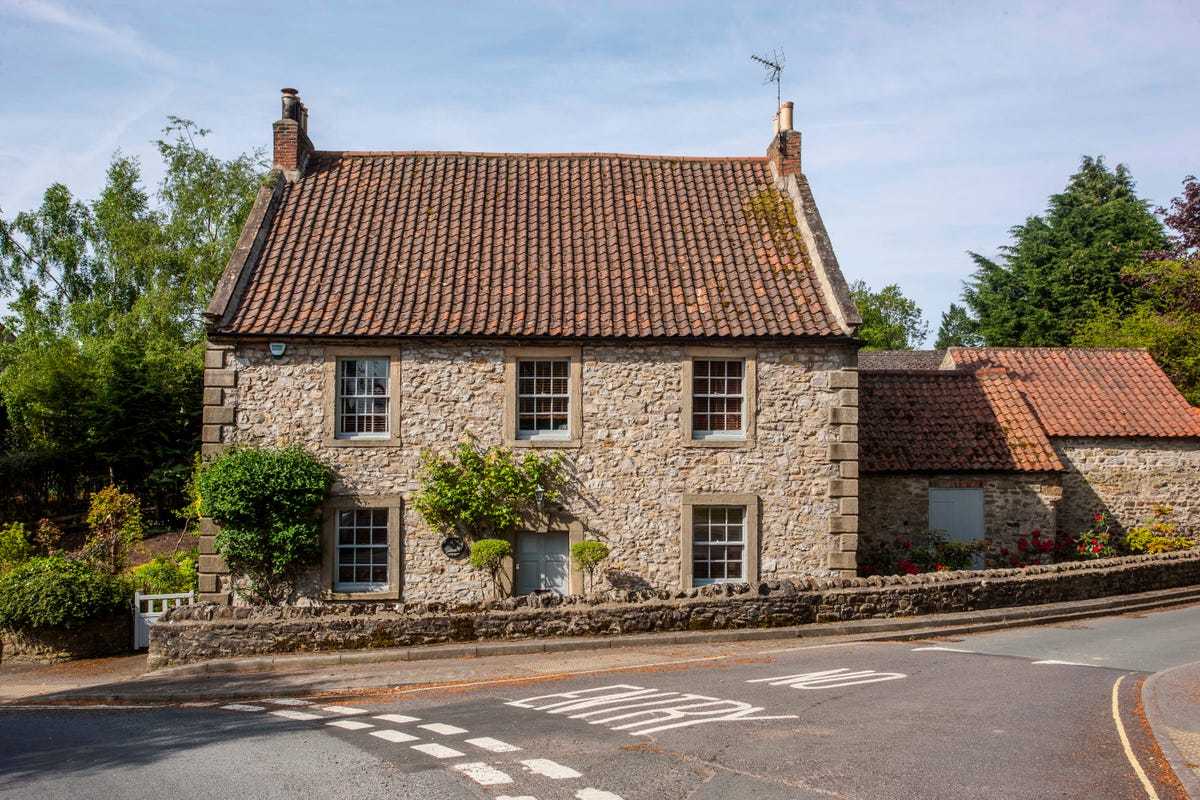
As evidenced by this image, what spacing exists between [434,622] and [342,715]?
438cm

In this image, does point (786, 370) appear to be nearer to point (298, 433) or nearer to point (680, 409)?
point (680, 409)

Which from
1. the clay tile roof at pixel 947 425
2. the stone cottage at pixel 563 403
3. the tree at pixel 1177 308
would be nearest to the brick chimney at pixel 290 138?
the stone cottage at pixel 563 403

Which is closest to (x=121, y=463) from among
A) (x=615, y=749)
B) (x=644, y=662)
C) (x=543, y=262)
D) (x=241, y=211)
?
(x=241, y=211)

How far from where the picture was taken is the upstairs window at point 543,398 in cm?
1888

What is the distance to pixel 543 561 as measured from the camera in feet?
62.1

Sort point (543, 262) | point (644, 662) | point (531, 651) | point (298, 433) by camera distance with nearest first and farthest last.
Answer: point (644, 662), point (531, 651), point (298, 433), point (543, 262)

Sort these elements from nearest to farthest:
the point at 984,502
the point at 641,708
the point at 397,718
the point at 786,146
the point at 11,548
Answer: the point at 397,718 < the point at 641,708 < the point at 786,146 < the point at 984,502 < the point at 11,548

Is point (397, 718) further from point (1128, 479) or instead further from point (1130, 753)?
point (1128, 479)

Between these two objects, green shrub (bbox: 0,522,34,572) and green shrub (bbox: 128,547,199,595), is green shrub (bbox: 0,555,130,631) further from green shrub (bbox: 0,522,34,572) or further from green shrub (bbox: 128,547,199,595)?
green shrub (bbox: 0,522,34,572)

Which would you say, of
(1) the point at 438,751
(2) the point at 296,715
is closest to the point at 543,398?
(2) the point at 296,715

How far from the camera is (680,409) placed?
18.8m

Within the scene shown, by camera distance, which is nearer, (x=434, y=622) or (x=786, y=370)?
(x=434, y=622)

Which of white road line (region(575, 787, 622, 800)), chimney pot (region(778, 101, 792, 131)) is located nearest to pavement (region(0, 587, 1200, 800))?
white road line (region(575, 787, 622, 800))

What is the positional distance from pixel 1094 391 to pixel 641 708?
20.4 meters
